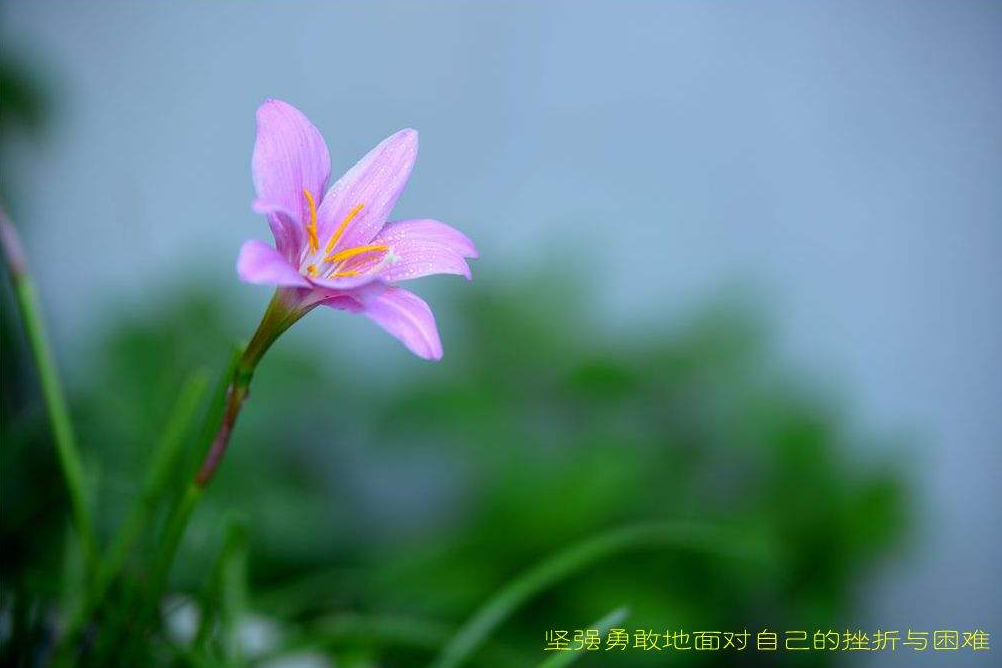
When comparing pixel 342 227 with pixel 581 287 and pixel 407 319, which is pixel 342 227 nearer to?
pixel 407 319

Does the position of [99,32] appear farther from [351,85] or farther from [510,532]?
[510,532]

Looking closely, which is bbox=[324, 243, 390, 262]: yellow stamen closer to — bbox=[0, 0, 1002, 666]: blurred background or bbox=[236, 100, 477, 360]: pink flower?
bbox=[236, 100, 477, 360]: pink flower

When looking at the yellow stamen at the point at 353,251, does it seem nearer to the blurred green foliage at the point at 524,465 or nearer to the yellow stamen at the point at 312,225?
the yellow stamen at the point at 312,225

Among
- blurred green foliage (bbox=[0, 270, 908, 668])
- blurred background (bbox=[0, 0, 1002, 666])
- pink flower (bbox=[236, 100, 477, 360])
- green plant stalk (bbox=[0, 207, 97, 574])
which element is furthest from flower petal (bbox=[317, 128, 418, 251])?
blurred background (bbox=[0, 0, 1002, 666])

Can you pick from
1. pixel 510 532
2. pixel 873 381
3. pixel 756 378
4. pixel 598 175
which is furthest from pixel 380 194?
pixel 873 381

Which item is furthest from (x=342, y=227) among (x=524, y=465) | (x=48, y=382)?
(x=524, y=465)

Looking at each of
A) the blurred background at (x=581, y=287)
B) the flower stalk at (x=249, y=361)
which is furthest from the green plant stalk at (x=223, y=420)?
the blurred background at (x=581, y=287)

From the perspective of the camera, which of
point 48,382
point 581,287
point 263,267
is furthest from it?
point 581,287
